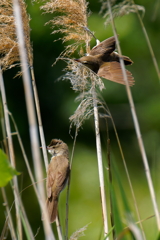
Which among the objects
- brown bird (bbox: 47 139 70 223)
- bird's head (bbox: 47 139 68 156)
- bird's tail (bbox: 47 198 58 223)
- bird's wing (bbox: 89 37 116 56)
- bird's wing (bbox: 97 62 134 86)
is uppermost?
bird's wing (bbox: 89 37 116 56)

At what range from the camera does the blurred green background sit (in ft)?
18.9

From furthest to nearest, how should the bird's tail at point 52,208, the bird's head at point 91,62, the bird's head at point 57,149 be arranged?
the bird's head at point 57,149, the bird's head at point 91,62, the bird's tail at point 52,208

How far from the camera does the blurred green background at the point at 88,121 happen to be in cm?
575

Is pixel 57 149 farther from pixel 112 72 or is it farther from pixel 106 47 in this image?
pixel 106 47

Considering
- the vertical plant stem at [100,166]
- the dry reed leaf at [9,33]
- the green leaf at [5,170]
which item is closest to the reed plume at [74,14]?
the dry reed leaf at [9,33]

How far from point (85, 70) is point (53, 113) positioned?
386 cm

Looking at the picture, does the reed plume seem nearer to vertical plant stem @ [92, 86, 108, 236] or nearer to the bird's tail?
vertical plant stem @ [92, 86, 108, 236]

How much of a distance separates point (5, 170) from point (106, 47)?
96.2 inches

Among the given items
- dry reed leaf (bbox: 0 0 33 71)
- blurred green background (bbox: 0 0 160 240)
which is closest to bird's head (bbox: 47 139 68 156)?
dry reed leaf (bbox: 0 0 33 71)

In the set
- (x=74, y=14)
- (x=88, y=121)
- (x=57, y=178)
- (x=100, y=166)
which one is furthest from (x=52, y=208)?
(x=88, y=121)

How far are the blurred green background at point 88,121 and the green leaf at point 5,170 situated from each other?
416cm

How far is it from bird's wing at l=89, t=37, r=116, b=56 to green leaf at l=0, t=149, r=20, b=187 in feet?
7.73

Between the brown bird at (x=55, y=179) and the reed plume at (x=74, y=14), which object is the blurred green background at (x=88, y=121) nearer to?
the brown bird at (x=55, y=179)

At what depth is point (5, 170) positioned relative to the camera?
1354 millimetres
